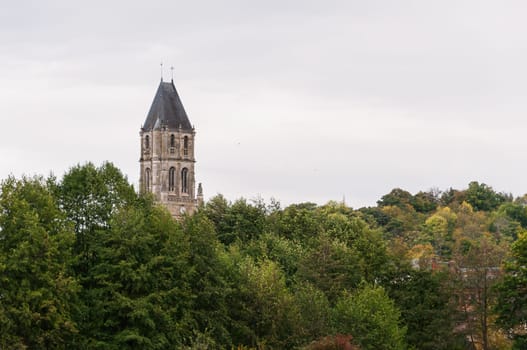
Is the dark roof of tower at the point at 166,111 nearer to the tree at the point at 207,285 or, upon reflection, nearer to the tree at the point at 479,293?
the tree at the point at 479,293

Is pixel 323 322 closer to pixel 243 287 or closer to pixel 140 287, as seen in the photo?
pixel 243 287

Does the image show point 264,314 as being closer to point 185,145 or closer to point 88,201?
point 88,201

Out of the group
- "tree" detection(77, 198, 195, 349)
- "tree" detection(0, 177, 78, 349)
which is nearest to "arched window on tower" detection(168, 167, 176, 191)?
"tree" detection(77, 198, 195, 349)

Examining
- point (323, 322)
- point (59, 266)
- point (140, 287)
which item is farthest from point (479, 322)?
point (59, 266)

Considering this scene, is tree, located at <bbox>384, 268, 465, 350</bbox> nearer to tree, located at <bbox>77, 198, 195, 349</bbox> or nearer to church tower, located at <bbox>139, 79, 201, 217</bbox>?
tree, located at <bbox>77, 198, 195, 349</bbox>

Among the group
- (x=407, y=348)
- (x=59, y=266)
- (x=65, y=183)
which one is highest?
(x=65, y=183)

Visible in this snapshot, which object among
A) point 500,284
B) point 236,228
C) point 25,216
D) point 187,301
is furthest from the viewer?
point 236,228

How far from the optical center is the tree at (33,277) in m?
52.3

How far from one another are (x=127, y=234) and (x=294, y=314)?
9978 millimetres

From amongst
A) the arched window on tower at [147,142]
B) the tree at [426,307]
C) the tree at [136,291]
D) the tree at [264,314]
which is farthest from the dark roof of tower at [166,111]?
the tree at [136,291]

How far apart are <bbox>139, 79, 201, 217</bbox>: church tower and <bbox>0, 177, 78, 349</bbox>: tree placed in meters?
86.9

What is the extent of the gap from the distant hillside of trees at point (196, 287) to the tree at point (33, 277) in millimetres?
70

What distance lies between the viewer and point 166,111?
14525cm

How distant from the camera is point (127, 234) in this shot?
190 feet
